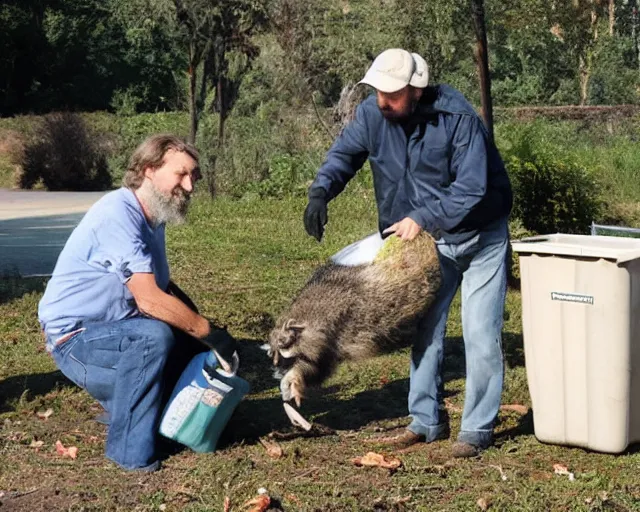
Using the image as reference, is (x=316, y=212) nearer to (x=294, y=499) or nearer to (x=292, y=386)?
(x=292, y=386)

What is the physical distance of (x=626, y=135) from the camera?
1925 centimetres

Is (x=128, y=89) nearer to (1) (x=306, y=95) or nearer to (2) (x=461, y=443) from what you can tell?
(1) (x=306, y=95)

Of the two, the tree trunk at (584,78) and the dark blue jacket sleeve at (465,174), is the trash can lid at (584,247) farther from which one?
the tree trunk at (584,78)

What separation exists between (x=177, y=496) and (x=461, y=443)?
1.36m

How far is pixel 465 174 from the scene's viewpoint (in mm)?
4719

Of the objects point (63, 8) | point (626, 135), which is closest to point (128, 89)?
point (63, 8)

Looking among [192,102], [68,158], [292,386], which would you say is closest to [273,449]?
[292,386]

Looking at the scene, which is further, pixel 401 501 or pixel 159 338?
pixel 159 338

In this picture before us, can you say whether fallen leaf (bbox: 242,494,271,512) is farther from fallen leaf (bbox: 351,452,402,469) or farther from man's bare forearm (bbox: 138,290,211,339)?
man's bare forearm (bbox: 138,290,211,339)

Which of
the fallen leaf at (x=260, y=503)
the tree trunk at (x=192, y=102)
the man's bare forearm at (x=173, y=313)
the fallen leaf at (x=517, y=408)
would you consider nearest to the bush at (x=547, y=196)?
the fallen leaf at (x=517, y=408)

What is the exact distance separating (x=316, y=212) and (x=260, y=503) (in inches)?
54.5

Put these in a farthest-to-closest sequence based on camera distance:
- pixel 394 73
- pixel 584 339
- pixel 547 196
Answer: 1. pixel 547 196
2. pixel 584 339
3. pixel 394 73

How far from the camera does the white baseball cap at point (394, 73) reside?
462 cm

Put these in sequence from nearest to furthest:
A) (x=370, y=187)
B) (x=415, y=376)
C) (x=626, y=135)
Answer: (x=415, y=376), (x=370, y=187), (x=626, y=135)
